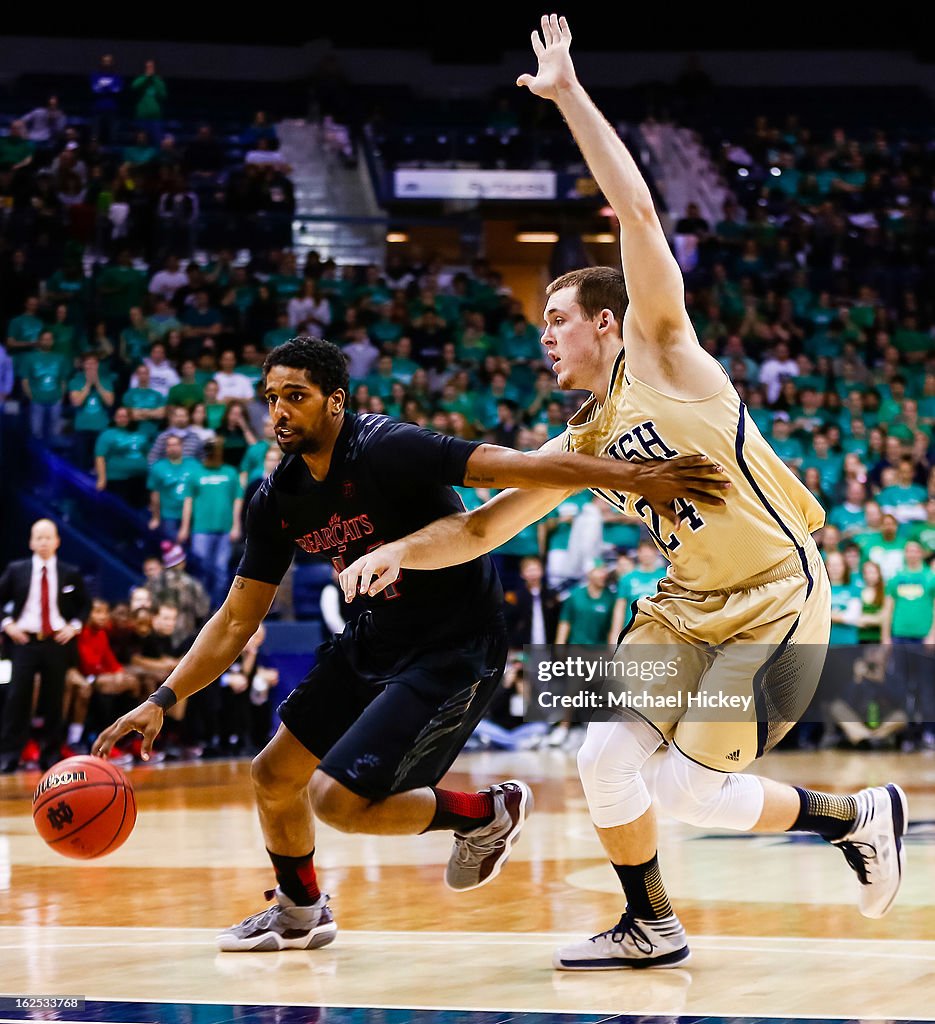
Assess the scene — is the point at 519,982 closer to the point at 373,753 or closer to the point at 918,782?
the point at 373,753

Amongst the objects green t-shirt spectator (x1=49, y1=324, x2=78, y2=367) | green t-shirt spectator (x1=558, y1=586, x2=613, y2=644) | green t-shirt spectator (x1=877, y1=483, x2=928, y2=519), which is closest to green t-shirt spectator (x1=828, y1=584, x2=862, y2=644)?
green t-shirt spectator (x1=877, y1=483, x2=928, y2=519)

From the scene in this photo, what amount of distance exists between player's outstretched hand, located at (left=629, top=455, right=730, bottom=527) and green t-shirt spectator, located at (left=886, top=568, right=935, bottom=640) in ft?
32.9

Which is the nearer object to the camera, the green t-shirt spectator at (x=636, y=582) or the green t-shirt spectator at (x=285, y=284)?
the green t-shirt spectator at (x=636, y=582)

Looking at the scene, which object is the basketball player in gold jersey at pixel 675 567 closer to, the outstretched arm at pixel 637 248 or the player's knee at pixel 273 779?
the outstretched arm at pixel 637 248

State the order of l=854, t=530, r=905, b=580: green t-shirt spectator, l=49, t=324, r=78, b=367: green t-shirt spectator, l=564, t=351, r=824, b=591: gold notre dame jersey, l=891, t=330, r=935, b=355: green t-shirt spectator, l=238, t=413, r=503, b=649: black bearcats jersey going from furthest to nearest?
1. l=891, t=330, r=935, b=355: green t-shirt spectator
2. l=49, t=324, r=78, b=367: green t-shirt spectator
3. l=854, t=530, r=905, b=580: green t-shirt spectator
4. l=238, t=413, r=503, b=649: black bearcats jersey
5. l=564, t=351, r=824, b=591: gold notre dame jersey

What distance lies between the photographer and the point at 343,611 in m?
14.3

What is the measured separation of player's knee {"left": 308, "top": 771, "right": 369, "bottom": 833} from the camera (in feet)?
17.1

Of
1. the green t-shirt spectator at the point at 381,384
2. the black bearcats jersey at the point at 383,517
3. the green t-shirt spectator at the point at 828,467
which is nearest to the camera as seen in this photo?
the black bearcats jersey at the point at 383,517

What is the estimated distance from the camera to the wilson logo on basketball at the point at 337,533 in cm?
543

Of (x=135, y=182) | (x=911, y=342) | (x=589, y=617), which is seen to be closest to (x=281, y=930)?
(x=589, y=617)

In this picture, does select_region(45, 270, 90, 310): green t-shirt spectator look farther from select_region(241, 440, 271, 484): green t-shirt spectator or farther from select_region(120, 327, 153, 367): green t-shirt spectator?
select_region(241, 440, 271, 484): green t-shirt spectator

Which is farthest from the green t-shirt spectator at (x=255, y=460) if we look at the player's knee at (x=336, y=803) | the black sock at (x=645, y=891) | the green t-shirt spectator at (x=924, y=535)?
the black sock at (x=645, y=891)

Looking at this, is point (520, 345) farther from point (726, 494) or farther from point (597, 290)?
point (726, 494)

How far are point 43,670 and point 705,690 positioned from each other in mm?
8661
